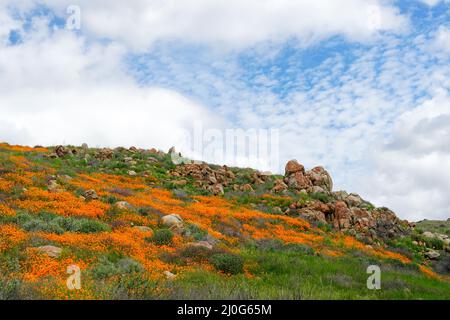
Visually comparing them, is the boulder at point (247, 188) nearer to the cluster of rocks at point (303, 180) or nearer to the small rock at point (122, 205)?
the cluster of rocks at point (303, 180)

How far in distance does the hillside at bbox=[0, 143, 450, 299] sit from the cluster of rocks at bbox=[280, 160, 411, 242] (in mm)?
107

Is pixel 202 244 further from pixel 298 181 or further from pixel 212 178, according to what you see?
pixel 298 181

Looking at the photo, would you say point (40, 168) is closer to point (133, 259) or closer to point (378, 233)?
point (133, 259)

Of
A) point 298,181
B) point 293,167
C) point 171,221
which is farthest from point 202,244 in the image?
point 293,167

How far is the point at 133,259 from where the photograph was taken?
1154cm

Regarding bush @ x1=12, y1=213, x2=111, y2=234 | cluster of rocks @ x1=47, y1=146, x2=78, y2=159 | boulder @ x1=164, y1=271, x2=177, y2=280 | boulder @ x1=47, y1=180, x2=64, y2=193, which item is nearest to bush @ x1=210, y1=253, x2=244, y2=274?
boulder @ x1=164, y1=271, x2=177, y2=280

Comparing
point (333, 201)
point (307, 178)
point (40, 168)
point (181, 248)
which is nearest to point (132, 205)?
point (181, 248)

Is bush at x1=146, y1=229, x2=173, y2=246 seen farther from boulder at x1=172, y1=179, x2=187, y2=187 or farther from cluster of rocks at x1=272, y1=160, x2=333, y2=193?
cluster of rocks at x1=272, y1=160, x2=333, y2=193

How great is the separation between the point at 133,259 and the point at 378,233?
22.1 m

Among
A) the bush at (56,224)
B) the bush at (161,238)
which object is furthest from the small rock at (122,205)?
the bush at (161,238)

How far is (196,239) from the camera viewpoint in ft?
53.1

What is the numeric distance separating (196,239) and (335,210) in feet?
52.0

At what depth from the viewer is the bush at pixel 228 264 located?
1230cm

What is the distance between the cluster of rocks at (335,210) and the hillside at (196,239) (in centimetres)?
11
